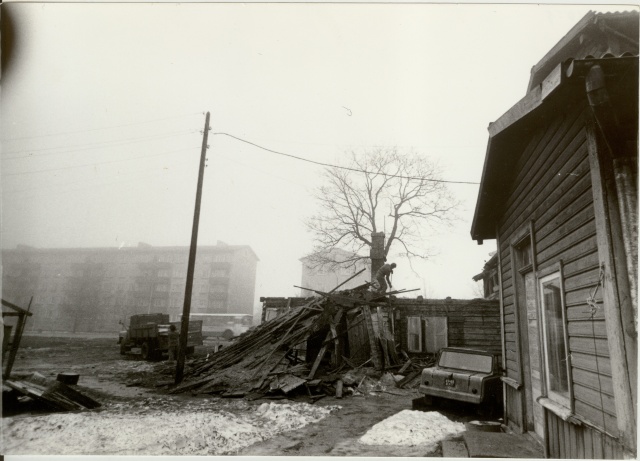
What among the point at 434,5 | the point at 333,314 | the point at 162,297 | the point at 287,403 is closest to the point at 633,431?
the point at 434,5

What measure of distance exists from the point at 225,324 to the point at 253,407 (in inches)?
1179

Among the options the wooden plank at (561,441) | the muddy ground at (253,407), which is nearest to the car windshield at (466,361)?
the muddy ground at (253,407)

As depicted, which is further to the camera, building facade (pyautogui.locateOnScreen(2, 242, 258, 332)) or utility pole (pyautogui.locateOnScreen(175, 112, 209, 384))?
building facade (pyautogui.locateOnScreen(2, 242, 258, 332))

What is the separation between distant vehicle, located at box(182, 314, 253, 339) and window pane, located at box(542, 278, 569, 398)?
32.4 meters

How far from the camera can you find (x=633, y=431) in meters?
2.94

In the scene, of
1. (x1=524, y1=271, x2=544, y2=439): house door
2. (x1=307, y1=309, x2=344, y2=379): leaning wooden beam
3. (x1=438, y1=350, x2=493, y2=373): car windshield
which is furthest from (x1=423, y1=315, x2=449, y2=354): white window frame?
(x1=524, y1=271, x2=544, y2=439): house door

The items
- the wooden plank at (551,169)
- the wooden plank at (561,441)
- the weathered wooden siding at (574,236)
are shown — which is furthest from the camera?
the wooden plank at (561,441)

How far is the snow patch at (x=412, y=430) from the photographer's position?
652cm

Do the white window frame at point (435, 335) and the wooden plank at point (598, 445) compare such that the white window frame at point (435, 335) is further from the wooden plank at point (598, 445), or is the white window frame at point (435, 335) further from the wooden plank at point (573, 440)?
the wooden plank at point (598, 445)

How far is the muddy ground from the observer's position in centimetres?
633

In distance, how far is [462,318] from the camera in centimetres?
1872

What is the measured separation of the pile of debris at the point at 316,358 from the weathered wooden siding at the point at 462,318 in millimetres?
1802

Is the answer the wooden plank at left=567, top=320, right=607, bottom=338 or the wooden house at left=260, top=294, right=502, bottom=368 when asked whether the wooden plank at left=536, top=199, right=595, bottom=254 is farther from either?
the wooden house at left=260, top=294, right=502, bottom=368

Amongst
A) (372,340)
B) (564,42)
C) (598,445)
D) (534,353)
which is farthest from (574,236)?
(372,340)
